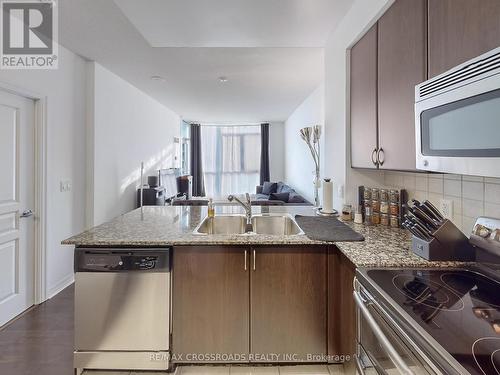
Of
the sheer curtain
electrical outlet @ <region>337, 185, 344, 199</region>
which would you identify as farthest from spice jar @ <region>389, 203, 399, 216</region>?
the sheer curtain

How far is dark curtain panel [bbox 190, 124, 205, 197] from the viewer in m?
8.43

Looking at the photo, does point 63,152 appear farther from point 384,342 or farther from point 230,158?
point 230,158

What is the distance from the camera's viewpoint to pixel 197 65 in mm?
3582

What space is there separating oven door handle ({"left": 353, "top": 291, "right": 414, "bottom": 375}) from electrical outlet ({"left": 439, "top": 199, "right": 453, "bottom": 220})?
0.78 metres

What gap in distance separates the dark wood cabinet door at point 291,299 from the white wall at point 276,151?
6.82 m

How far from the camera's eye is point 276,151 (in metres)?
8.48

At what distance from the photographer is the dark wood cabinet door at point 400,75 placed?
1366mm

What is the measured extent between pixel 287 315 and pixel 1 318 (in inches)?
94.4

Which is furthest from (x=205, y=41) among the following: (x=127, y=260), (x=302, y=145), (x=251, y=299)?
(x=302, y=145)

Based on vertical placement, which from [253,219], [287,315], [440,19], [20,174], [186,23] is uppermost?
[186,23]

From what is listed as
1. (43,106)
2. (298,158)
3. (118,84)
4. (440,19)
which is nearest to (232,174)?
(298,158)

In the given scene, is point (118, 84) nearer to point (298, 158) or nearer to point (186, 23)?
point (186, 23)

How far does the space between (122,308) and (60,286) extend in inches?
76.8

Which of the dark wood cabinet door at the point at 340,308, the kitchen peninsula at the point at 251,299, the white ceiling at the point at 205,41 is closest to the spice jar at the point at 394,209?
the kitchen peninsula at the point at 251,299
